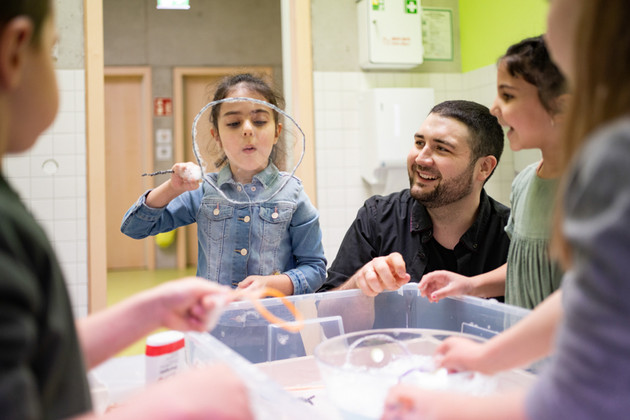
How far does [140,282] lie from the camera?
162 inches

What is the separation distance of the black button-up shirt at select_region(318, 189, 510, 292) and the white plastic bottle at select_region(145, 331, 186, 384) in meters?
0.70

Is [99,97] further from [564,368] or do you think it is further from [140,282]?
[564,368]

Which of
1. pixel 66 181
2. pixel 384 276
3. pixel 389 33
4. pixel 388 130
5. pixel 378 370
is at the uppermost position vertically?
Answer: pixel 389 33

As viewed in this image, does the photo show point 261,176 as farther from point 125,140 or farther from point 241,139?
point 125,140

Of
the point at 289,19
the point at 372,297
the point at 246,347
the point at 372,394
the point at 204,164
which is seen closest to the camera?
the point at 372,394

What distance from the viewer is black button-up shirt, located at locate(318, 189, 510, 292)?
1.39m

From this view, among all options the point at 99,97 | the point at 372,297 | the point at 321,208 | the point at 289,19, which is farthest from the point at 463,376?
the point at 289,19

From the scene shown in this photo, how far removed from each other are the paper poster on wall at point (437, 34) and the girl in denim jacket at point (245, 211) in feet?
6.11

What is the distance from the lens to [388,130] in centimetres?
262

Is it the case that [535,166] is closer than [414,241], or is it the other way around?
[535,166]

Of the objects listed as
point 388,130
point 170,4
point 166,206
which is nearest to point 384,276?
point 166,206

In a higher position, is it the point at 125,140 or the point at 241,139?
the point at 125,140

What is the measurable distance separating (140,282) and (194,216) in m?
3.05

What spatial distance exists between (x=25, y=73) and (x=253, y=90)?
0.98 metres
